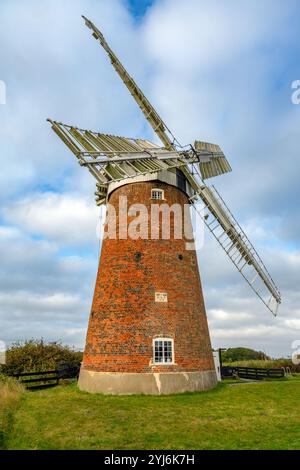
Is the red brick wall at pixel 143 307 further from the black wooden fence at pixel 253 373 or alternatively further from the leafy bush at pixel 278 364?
the leafy bush at pixel 278 364

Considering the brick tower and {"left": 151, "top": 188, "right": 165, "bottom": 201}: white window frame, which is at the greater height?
{"left": 151, "top": 188, "right": 165, "bottom": 201}: white window frame

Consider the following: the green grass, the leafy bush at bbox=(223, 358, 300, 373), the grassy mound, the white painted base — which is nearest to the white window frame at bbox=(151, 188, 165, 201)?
the white painted base

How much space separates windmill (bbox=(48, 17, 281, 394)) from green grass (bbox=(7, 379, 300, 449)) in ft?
3.55

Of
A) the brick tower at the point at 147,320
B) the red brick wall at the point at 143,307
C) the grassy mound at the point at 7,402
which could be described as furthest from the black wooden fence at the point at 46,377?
the red brick wall at the point at 143,307

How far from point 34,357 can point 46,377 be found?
4.10 m

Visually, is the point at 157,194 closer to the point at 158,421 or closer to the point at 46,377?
the point at 158,421

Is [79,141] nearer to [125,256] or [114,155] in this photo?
[114,155]

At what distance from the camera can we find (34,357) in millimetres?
25281

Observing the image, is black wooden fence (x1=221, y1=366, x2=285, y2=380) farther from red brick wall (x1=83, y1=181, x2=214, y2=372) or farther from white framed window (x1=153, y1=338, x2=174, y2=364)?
white framed window (x1=153, y1=338, x2=174, y2=364)

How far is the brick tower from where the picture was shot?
16.1m

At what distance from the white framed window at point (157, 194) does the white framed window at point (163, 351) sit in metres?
6.83

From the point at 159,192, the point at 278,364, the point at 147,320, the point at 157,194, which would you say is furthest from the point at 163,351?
the point at 278,364

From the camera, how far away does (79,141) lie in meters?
15.7
